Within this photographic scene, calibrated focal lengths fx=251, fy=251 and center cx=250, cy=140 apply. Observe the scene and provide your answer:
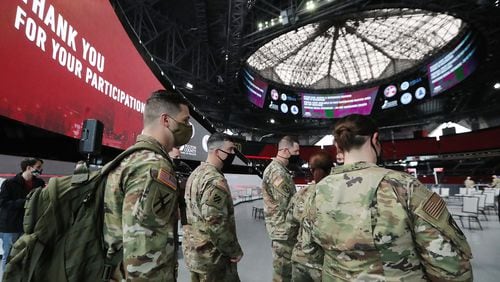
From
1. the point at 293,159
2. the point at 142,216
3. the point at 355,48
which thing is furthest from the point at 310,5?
the point at 355,48

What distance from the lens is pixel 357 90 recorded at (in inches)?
693

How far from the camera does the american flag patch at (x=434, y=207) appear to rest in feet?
2.93

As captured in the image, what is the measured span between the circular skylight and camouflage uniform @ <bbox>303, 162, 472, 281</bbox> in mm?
13107

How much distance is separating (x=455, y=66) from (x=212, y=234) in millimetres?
14178

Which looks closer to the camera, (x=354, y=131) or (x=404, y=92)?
(x=354, y=131)

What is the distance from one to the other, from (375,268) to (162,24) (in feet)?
35.7

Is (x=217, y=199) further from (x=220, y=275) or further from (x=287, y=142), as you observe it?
(x=287, y=142)

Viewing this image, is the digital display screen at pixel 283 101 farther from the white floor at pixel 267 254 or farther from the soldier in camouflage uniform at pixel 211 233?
the soldier in camouflage uniform at pixel 211 233

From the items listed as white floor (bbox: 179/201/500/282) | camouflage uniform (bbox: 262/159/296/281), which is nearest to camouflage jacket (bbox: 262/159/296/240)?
camouflage uniform (bbox: 262/159/296/281)

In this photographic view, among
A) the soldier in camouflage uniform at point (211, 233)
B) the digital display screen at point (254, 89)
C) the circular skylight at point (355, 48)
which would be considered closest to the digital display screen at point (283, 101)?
the digital display screen at point (254, 89)

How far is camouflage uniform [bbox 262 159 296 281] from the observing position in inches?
86.0

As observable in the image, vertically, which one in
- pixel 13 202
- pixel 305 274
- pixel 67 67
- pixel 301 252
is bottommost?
pixel 305 274

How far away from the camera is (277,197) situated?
93.0 inches

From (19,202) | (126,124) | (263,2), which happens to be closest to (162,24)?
(263,2)
